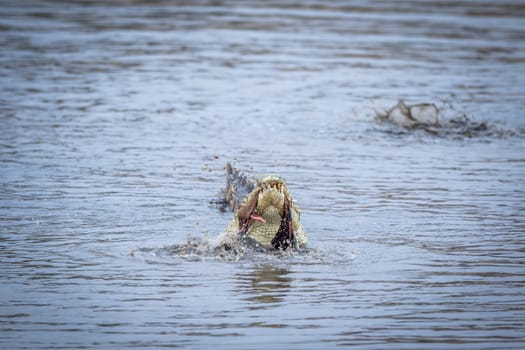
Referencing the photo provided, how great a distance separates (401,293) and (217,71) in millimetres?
15524

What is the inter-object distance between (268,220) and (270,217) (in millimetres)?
37

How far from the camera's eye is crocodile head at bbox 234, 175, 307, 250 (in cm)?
1052

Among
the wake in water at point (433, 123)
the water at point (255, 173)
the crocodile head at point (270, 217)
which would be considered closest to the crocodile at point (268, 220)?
the crocodile head at point (270, 217)

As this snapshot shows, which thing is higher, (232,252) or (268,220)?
(268,220)

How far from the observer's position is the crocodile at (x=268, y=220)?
34.5 ft

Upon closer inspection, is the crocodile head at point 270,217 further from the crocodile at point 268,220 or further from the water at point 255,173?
the water at point 255,173

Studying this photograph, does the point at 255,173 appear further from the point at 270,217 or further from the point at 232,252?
the point at 232,252

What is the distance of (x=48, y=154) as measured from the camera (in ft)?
51.7

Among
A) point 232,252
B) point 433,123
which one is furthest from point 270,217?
point 433,123

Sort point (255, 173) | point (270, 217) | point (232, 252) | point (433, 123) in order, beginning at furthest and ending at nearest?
point (433, 123), point (255, 173), point (270, 217), point (232, 252)

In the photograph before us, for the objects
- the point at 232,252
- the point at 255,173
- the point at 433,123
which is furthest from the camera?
the point at 433,123

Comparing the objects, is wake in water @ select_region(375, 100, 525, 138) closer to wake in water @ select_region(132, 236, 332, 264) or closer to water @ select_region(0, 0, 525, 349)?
water @ select_region(0, 0, 525, 349)

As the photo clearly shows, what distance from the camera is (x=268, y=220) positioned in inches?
424

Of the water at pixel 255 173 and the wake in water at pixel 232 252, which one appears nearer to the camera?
the water at pixel 255 173
